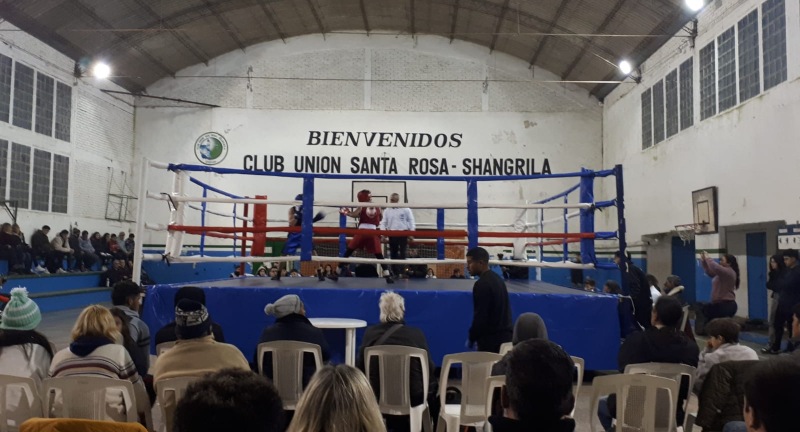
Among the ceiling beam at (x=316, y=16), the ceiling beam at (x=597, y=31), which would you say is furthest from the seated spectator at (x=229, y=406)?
the ceiling beam at (x=316, y=16)

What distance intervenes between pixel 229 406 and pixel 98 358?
66.9 inches

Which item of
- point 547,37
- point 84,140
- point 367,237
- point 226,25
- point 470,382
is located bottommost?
point 470,382

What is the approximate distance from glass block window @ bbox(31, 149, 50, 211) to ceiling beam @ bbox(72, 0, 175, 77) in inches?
117

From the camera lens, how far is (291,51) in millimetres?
15781

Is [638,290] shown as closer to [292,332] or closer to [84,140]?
[292,332]

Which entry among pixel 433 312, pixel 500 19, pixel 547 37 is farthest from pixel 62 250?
pixel 547 37

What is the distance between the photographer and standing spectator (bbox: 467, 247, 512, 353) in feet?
12.5

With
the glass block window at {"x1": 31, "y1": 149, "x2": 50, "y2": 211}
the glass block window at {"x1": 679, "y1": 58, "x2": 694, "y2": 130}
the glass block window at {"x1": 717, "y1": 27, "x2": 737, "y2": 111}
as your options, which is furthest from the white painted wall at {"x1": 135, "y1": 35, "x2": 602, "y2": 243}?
the glass block window at {"x1": 717, "y1": 27, "x2": 737, "y2": 111}

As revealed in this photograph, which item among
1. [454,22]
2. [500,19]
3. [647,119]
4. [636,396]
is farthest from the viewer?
[454,22]

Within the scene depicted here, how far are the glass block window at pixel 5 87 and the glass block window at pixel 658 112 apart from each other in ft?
42.3

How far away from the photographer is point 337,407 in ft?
4.77

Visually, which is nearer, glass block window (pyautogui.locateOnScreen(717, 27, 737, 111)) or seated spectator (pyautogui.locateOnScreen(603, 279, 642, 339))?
seated spectator (pyautogui.locateOnScreen(603, 279, 642, 339))

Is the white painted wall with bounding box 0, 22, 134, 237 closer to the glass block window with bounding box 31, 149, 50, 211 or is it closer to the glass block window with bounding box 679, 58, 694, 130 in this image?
the glass block window with bounding box 31, 149, 50, 211

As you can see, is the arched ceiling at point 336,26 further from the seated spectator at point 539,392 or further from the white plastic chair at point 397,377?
the seated spectator at point 539,392
